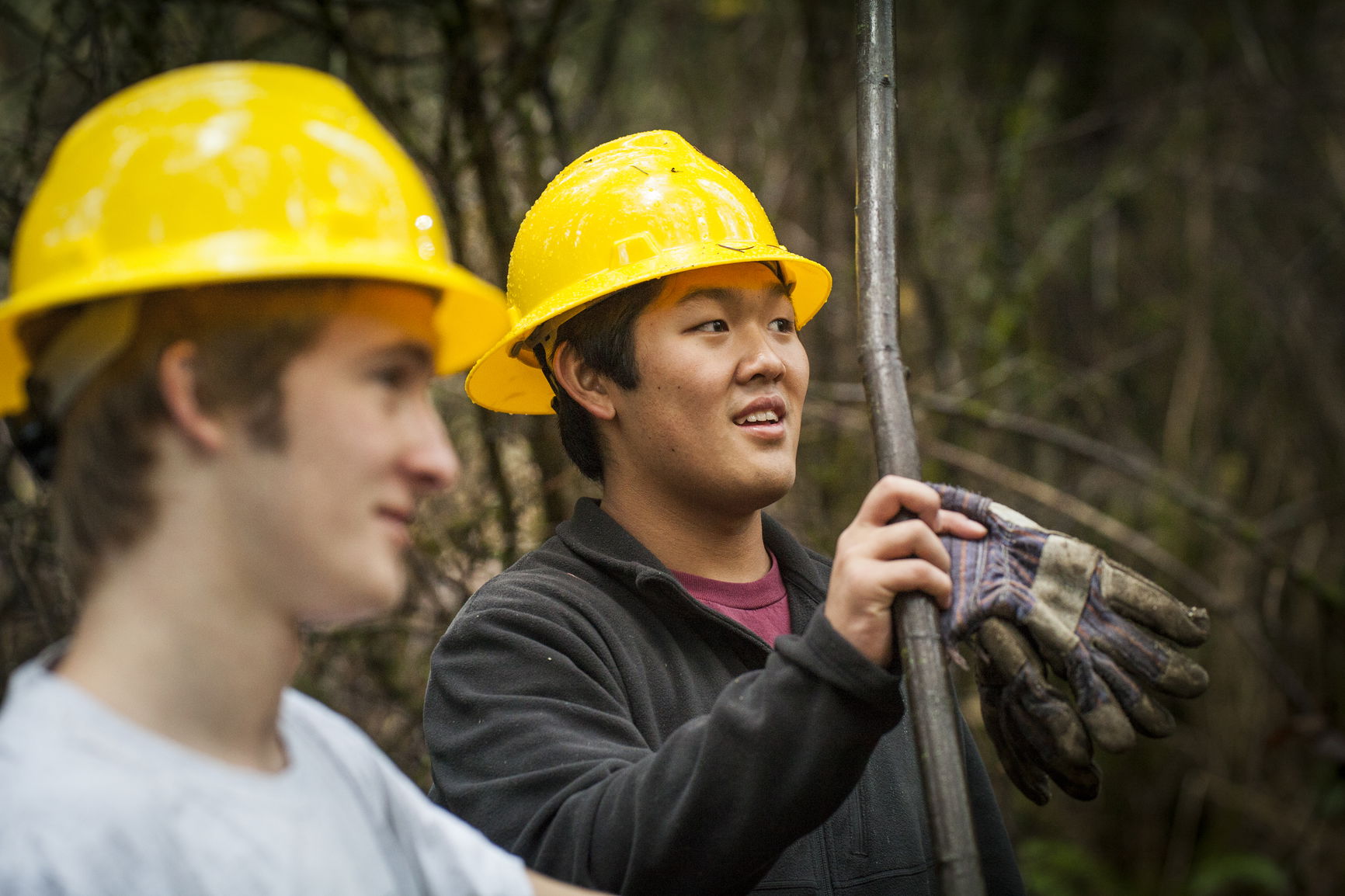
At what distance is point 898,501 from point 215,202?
1.03 meters

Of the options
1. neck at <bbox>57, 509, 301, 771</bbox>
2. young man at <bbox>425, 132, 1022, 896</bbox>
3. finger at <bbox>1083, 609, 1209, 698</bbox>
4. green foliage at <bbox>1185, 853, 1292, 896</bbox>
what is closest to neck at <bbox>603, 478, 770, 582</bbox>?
young man at <bbox>425, 132, 1022, 896</bbox>

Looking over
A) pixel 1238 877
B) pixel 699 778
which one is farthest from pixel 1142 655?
pixel 1238 877

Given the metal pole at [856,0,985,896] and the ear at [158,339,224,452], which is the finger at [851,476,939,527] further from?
the ear at [158,339,224,452]

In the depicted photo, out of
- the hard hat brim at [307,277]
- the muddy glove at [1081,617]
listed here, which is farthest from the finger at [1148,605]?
the hard hat brim at [307,277]

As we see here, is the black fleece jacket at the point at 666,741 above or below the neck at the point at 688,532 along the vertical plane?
below

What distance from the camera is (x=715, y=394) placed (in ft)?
7.04

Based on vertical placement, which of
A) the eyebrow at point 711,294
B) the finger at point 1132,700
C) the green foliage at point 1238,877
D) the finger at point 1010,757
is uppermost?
the eyebrow at point 711,294

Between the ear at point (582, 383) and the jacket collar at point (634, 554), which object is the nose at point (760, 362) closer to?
the ear at point (582, 383)

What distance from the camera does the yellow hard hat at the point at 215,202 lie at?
1153 millimetres

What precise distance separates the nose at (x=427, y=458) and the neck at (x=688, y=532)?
99cm

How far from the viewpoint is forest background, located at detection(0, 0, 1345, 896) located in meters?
3.71

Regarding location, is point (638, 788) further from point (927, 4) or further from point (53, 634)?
point (927, 4)

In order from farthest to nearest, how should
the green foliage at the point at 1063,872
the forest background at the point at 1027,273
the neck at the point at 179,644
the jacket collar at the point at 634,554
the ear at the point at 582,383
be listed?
the green foliage at the point at 1063,872, the forest background at the point at 1027,273, the ear at the point at 582,383, the jacket collar at the point at 634,554, the neck at the point at 179,644

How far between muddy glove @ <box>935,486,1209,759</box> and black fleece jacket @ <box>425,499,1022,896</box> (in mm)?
199
